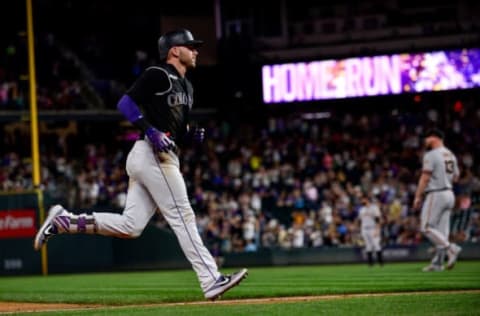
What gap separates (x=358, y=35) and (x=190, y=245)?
2387 centimetres

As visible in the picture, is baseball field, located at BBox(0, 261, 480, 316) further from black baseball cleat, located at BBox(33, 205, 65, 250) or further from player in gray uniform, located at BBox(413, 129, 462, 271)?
player in gray uniform, located at BBox(413, 129, 462, 271)

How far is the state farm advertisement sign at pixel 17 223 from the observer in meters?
24.4

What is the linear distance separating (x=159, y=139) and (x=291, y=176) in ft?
67.0

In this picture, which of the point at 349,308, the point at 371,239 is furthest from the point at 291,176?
the point at 349,308

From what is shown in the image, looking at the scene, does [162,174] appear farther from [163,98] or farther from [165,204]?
[163,98]

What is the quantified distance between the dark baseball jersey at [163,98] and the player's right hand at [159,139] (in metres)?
0.25

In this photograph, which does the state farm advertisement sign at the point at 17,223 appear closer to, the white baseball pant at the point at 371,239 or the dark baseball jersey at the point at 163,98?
the white baseball pant at the point at 371,239

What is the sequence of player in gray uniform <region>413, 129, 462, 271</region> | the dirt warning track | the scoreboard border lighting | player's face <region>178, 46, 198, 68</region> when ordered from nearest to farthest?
player's face <region>178, 46, 198, 68</region>, the dirt warning track, player in gray uniform <region>413, 129, 462, 271</region>, the scoreboard border lighting

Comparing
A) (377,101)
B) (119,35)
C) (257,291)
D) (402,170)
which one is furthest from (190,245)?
(119,35)

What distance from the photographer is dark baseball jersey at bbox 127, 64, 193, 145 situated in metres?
8.80

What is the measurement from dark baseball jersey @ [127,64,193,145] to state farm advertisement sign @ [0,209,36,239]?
15923 millimetres

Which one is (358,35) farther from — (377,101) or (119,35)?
(119,35)

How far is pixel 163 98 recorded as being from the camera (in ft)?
29.1

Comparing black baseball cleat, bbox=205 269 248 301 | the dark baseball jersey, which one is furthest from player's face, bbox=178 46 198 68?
black baseball cleat, bbox=205 269 248 301
